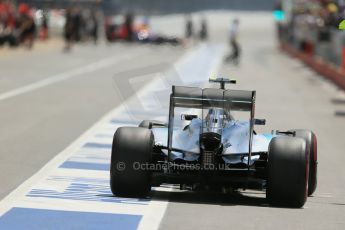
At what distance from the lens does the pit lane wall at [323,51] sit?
3266 cm

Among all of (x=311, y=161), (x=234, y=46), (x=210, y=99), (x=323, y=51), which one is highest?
(x=210, y=99)

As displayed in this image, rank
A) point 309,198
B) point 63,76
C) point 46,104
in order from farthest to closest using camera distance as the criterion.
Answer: point 63,76 → point 46,104 → point 309,198

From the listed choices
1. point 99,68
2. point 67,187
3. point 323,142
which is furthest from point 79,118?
point 99,68

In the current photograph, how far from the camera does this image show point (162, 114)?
2131cm

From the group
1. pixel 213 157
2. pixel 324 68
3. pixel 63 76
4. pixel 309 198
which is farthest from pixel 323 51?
pixel 213 157

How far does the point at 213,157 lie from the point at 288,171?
2.17ft

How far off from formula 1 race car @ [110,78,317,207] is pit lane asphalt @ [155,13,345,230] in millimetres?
220

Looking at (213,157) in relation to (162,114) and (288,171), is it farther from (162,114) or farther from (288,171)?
(162,114)

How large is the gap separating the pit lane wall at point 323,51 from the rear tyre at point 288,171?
69.4 feet

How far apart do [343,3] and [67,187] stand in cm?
2917

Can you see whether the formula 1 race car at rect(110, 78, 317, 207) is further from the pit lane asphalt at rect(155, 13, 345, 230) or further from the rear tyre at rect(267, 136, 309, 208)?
the pit lane asphalt at rect(155, 13, 345, 230)

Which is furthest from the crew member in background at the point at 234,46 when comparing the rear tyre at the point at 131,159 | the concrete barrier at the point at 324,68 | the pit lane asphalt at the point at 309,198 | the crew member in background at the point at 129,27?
the rear tyre at the point at 131,159

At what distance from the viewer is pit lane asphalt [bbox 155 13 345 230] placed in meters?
9.40

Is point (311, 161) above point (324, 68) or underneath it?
above
